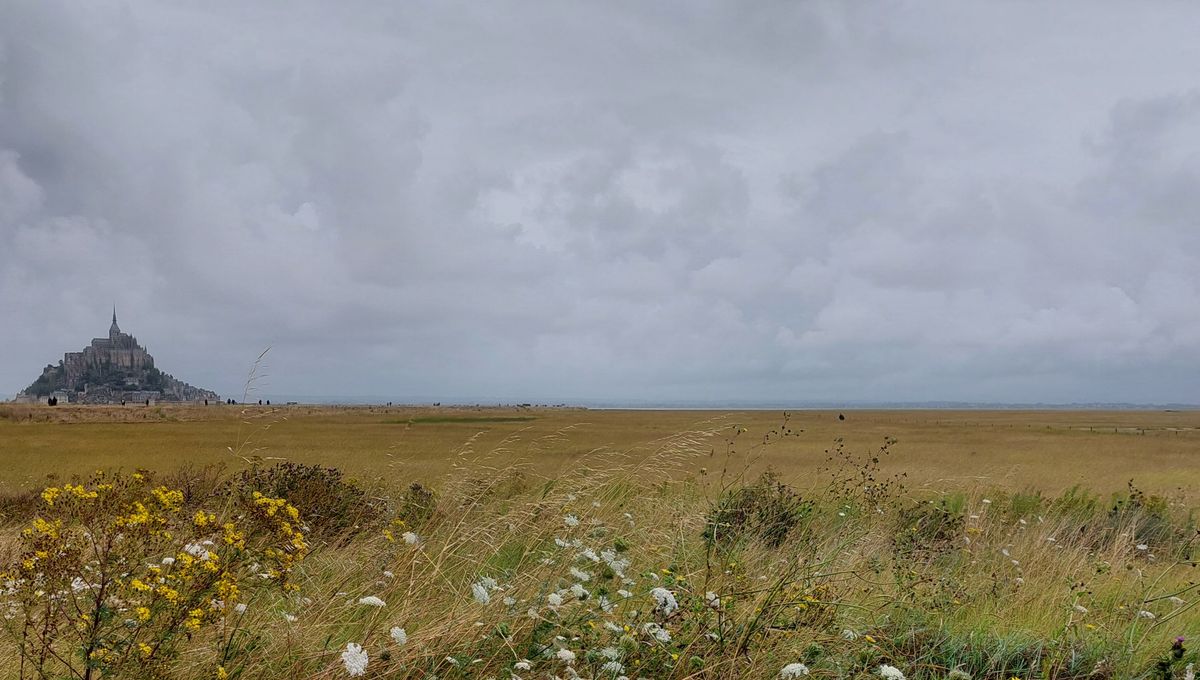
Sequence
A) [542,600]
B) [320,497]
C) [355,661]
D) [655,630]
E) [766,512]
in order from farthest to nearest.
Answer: [320,497], [766,512], [542,600], [655,630], [355,661]

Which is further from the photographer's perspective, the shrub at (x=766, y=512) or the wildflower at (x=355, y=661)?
the shrub at (x=766, y=512)

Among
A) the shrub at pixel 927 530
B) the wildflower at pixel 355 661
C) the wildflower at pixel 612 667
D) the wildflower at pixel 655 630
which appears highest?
the wildflower at pixel 355 661

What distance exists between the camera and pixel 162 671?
3469 mm

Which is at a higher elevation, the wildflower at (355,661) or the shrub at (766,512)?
the wildflower at (355,661)

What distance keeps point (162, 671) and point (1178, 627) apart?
23.5 ft

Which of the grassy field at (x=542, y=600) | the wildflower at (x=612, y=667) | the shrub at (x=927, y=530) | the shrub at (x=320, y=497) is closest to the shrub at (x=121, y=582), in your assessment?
the grassy field at (x=542, y=600)

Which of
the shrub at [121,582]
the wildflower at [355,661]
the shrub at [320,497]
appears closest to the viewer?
the wildflower at [355,661]

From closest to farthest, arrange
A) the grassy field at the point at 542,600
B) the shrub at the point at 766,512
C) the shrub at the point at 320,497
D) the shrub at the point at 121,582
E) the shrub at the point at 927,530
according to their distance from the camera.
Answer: the shrub at the point at 121,582
the grassy field at the point at 542,600
the shrub at the point at 927,530
the shrub at the point at 766,512
the shrub at the point at 320,497

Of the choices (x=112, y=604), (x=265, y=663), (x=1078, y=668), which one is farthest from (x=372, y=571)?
(x=1078, y=668)

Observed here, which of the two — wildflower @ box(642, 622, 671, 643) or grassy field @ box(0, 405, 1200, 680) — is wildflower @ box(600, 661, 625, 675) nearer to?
grassy field @ box(0, 405, 1200, 680)

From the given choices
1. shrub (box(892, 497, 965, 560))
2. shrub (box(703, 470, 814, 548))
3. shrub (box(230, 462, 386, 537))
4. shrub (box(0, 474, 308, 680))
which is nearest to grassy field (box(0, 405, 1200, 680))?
shrub (box(0, 474, 308, 680))

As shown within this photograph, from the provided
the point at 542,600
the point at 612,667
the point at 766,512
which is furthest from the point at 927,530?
the point at 612,667

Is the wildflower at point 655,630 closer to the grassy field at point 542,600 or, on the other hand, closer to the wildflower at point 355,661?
the grassy field at point 542,600

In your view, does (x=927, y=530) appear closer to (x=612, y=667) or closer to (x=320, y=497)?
(x=320, y=497)
